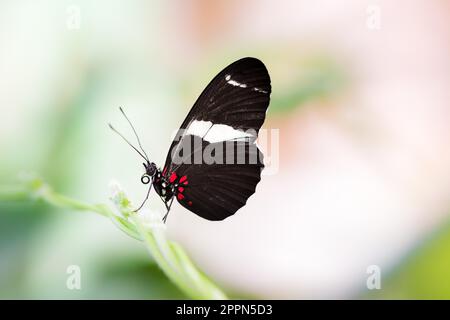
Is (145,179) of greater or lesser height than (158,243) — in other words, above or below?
above

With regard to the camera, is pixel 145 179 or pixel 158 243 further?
pixel 145 179

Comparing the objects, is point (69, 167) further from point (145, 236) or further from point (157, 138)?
point (145, 236)

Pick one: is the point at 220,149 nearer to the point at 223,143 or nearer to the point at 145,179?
the point at 223,143

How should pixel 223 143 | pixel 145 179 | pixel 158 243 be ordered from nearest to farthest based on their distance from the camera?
pixel 158 243 < pixel 223 143 < pixel 145 179

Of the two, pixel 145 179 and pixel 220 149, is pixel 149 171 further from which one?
pixel 220 149

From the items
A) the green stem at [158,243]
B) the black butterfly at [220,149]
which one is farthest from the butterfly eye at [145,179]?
the green stem at [158,243]

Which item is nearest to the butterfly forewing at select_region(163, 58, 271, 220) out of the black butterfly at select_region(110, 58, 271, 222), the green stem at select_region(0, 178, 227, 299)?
the black butterfly at select_region(110, 58, 271, 222)

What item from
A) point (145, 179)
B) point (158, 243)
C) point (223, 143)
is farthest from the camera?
point (145, 179)

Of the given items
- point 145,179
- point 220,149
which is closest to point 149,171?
point 145,179

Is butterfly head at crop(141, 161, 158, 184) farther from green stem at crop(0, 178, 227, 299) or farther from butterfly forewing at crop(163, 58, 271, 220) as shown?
green stem at crop(0, 178, 227, 299)
